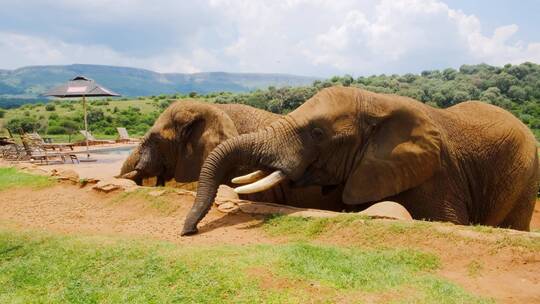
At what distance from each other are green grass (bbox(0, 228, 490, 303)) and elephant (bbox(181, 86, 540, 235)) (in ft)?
4.92

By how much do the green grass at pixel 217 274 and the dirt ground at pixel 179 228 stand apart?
12.6 inches

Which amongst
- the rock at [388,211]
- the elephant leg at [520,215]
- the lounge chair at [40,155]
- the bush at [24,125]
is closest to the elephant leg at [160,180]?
the rock at [388,211]

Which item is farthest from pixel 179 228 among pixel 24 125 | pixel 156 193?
pixel 24 125

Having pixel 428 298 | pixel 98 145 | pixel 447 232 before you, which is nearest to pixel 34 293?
Answer: pixel 428 298

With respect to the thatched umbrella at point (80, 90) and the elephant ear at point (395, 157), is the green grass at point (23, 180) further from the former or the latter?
the elephant ear at point (395, 157)

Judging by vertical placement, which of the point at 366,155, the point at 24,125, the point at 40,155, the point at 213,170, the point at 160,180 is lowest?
the point at 24,125

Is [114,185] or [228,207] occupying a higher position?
[228,207]

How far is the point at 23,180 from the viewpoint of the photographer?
13.7 meters

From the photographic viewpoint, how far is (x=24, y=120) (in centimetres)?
5591

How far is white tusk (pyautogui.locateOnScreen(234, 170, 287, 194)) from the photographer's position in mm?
7688

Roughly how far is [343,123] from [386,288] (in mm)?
3616

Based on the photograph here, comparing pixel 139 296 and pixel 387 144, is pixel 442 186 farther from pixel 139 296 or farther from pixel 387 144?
pixel 139 296

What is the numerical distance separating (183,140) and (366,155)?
3.99 metres

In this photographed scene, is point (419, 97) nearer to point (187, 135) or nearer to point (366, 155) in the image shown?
point (187, 135)
